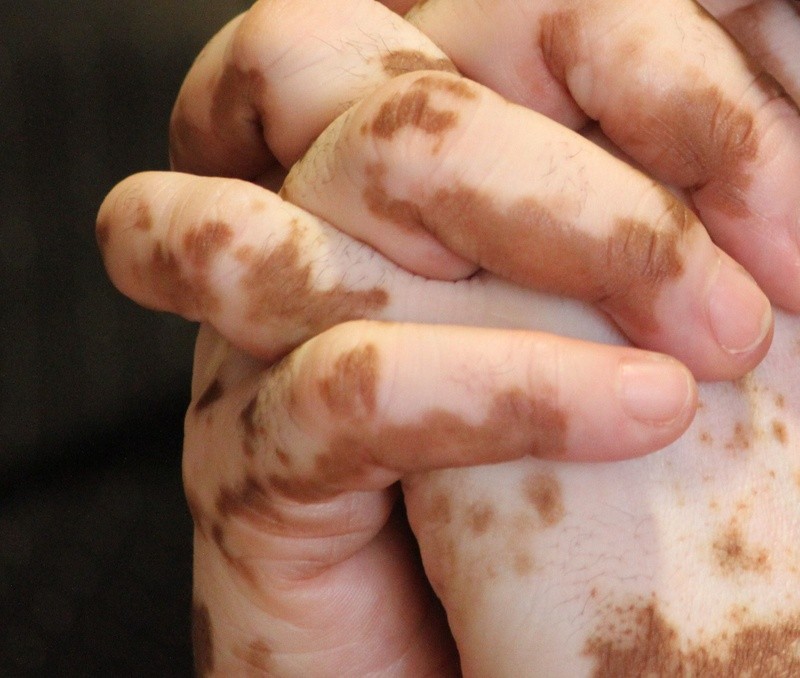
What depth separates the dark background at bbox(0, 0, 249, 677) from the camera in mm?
834

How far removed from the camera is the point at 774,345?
0.57m

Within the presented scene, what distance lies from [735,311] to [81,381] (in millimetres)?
645

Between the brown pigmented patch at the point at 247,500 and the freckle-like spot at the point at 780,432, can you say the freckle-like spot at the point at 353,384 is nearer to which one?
the brown pigmented patch at the point at 247,500

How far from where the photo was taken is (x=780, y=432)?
553mm

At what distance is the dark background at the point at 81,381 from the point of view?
83cm

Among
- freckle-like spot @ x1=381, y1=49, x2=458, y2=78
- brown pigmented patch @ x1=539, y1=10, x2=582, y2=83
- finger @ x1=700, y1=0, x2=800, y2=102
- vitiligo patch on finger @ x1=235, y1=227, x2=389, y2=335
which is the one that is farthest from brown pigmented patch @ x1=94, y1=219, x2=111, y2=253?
finger @ x1=700, y1=0, x2=800, y2=102

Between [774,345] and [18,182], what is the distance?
71 cm

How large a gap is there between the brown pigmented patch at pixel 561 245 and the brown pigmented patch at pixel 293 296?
67 mm

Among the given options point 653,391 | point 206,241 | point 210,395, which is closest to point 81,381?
point 210,395

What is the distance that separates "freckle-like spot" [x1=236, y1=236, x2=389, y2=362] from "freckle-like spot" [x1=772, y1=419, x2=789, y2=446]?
27 centimetres

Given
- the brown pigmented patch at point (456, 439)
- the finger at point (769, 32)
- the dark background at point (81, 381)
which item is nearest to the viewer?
the brown pigmented patch at point (456, 439)

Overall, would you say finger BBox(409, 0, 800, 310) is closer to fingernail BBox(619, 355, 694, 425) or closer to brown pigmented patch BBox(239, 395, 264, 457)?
fingernail BBox(619, 355, 694, 425)

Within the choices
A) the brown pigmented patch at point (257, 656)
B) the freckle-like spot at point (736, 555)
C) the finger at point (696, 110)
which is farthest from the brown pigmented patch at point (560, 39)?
the brown pigmented patch at point (257, 656)

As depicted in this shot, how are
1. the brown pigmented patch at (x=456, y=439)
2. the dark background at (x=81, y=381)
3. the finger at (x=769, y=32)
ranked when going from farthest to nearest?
1. the dark background at (x=81, y=381)
2. the finger at (x=769, y=32)
3. the brown pigmented patch at (x=456, y=439)
